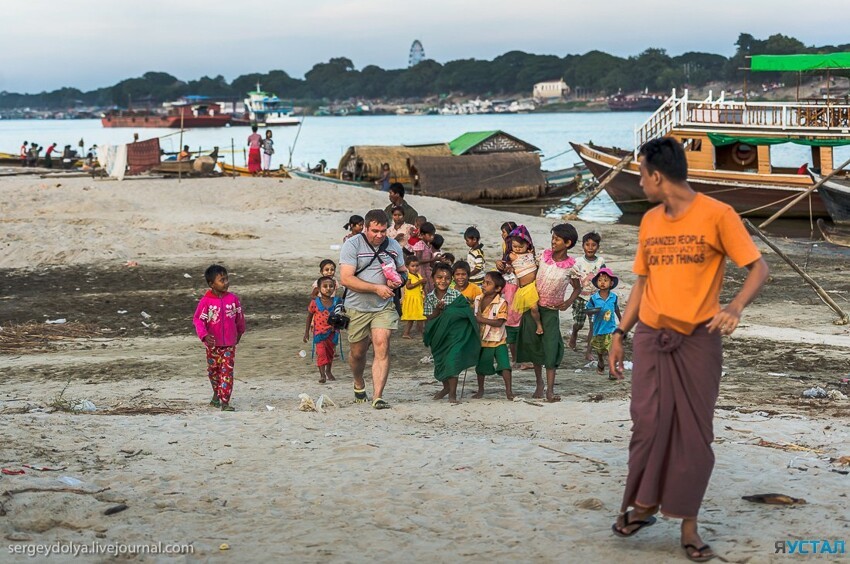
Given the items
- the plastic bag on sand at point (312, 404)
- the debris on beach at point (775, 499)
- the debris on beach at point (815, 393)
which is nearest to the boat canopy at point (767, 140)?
the debris on beach at point (815, 393)

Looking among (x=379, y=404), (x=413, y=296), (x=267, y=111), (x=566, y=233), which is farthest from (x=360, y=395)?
(x=267, y=111)

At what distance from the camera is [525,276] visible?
8.51 meters

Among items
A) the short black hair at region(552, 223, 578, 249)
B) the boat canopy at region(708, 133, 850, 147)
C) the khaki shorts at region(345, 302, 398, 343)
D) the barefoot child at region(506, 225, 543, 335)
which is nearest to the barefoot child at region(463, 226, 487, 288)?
the barefoot child at region(506, 225, 543, 335)

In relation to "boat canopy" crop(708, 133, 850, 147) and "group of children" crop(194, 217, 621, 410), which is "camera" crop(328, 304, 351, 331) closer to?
"group of children" crop(194, 217, 621, 410)

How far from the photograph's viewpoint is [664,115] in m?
27.5

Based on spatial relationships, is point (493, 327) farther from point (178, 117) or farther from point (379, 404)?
point (178, 117)

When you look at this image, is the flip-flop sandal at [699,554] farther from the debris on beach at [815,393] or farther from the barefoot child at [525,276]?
the debris on beach at [815,393]

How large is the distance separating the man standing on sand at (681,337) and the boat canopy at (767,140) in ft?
71.9

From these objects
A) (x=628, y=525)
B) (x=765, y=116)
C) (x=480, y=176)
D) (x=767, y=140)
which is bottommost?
(x=628, y=525)

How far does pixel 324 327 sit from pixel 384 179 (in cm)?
1964

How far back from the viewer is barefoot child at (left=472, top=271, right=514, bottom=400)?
323 inches

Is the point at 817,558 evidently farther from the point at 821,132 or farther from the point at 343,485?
the point at 821,132

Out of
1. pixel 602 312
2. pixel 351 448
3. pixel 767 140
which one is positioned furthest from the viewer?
pixel 767 140

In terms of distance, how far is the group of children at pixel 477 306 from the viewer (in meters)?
8.07
